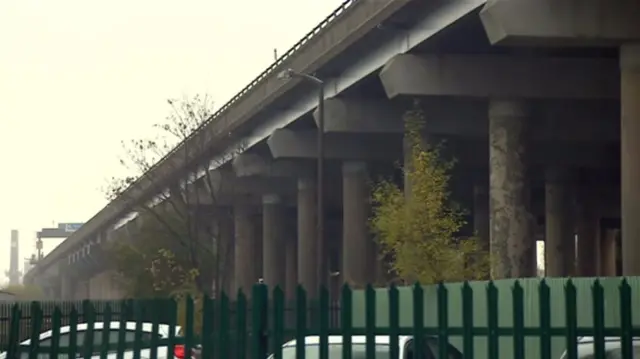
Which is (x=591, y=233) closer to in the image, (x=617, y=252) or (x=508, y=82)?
(x=617, y=252)

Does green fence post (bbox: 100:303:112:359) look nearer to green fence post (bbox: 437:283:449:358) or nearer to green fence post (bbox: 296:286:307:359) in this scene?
green fence post (bbox: 296:286:307:359)

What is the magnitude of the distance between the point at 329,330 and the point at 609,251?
4242 inches

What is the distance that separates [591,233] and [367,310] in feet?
254

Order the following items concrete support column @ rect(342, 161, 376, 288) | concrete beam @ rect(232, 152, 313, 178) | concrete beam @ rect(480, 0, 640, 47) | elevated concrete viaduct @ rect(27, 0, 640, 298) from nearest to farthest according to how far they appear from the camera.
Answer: concrete beam @ rect(480, 0, 640, 47), elevated concrete viaduct @ rect(27, 0, 640, 298), concrete support column @ rect(342, 161, 376, 288), concrete beam @ rect(232, 152, 313, 178)

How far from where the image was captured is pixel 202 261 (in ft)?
222

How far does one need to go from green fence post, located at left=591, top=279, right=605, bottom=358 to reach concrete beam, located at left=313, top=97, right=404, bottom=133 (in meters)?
40.1

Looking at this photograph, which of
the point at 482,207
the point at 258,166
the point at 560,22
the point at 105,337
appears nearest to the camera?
the point at 105,337

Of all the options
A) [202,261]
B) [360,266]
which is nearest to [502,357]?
[360,266]

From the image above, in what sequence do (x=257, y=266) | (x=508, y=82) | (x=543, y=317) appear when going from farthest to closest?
1. (x=257, y=266)
2. (x=508, y=82)
3. (x=543, y=317)

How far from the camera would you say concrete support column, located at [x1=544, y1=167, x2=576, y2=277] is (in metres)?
68.6

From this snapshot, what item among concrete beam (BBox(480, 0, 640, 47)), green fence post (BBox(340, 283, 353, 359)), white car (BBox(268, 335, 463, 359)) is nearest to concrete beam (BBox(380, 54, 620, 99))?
concrete beam (BBox(480, 0, 640, 47))

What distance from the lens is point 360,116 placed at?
51.5 metres

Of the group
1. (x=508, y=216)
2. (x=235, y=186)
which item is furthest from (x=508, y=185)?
(x=235, y=186)

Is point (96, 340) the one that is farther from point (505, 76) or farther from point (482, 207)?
point (482, 207)
